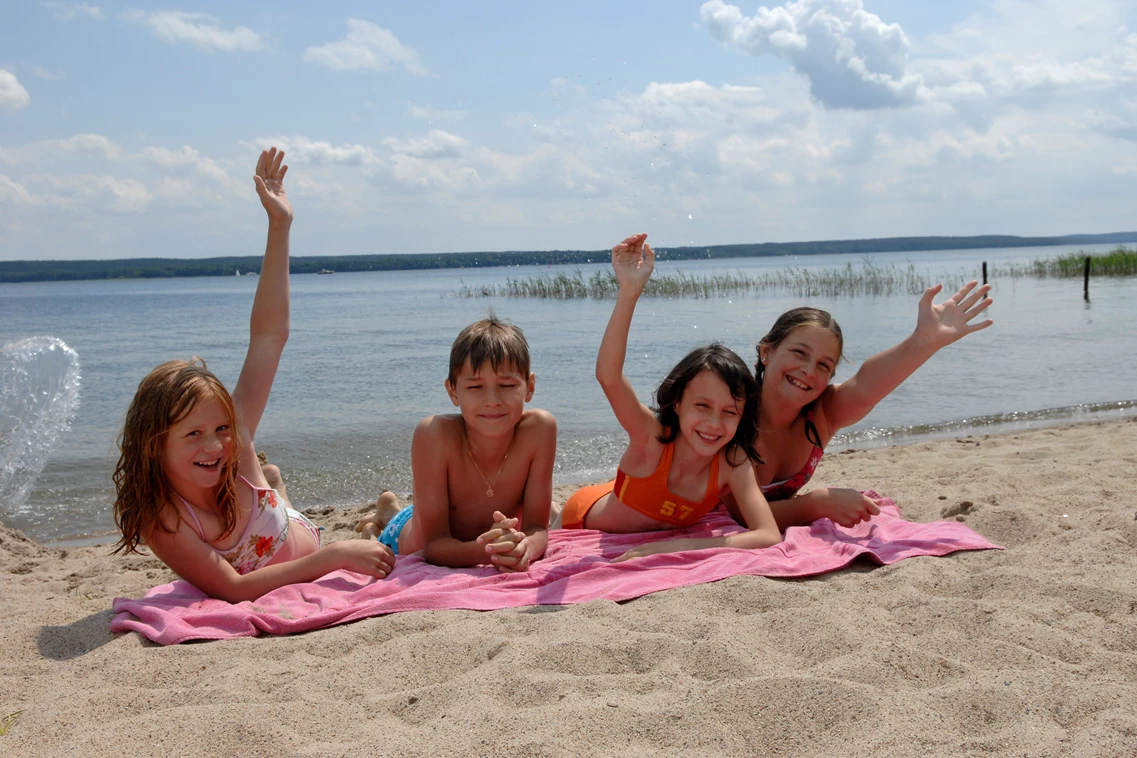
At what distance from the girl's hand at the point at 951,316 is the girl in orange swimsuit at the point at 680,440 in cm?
107

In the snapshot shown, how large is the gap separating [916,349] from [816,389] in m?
0.55

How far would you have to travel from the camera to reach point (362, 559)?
4.05 m

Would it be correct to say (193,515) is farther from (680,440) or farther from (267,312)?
(680,440)

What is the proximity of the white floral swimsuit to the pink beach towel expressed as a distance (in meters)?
0.24

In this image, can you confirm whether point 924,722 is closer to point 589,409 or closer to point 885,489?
point 885,489

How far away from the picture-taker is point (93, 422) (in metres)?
10.8

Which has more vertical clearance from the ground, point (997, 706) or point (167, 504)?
point (167, 504)

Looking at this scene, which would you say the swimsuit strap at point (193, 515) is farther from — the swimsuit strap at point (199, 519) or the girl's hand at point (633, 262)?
the girl's hand at point (633, 262)

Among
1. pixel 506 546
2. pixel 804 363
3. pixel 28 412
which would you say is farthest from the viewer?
pixel 28 412

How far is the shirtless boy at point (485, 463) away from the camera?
13.1 feet

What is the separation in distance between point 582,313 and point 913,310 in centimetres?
985

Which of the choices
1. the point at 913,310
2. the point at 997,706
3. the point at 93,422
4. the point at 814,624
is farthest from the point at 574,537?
the point at 913,310

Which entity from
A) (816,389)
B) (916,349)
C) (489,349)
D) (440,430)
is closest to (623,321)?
(489,349)

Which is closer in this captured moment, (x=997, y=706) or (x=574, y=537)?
(x=997, y=706)
